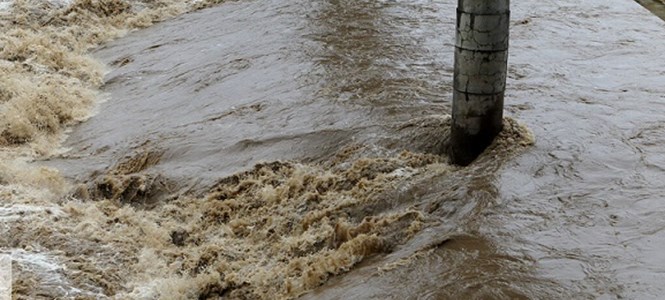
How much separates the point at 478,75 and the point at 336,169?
5.31 ft

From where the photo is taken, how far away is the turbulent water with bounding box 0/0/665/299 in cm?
539

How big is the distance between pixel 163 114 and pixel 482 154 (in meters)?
4.52

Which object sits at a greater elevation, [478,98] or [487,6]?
[487,6]

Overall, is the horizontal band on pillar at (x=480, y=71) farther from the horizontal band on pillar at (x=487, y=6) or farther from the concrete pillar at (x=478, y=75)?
the horizontal band on pillar at (x=487, y=6)

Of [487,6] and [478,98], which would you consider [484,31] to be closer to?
[487,6]

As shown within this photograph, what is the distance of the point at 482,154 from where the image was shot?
265 inches

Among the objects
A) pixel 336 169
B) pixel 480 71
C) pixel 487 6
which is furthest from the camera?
pixel 336 169

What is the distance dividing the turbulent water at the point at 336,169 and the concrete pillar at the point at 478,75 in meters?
0.20

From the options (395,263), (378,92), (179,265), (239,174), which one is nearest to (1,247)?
(179,265)

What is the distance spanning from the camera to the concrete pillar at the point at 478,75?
6.25 meters

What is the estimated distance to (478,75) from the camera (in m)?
6.42

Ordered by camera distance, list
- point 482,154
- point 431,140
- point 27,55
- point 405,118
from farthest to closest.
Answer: point 27,55 < point 405,118 < point 431,140 < point 482,154

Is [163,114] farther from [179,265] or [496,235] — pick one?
[496,235]

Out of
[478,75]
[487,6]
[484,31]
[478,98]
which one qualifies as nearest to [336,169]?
[478,98]
